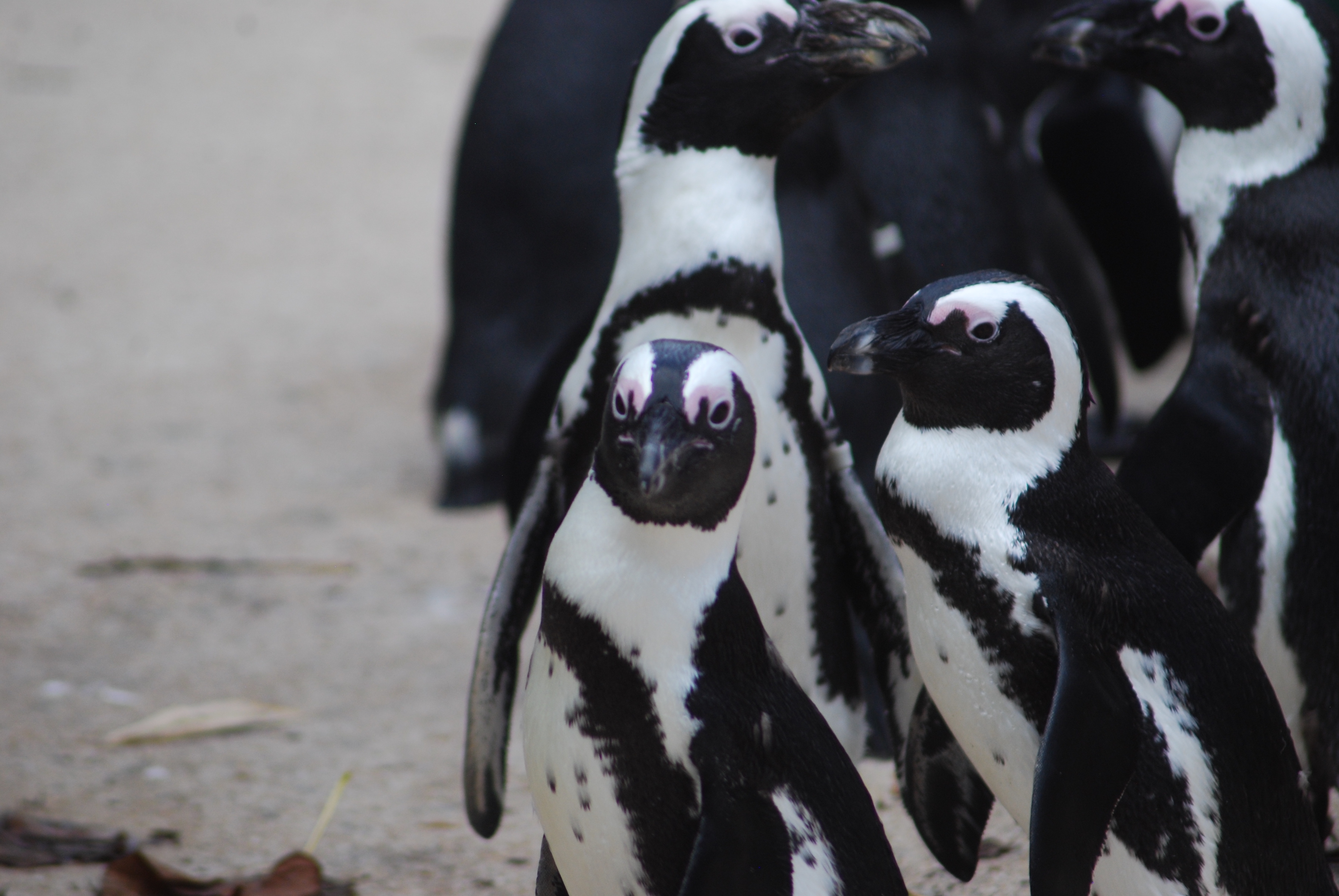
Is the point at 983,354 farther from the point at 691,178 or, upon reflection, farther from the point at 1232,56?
the point at 1232,56

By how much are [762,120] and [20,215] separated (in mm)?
4569

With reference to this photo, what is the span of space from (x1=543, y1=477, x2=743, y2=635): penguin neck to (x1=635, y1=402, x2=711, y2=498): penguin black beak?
2.8 inches

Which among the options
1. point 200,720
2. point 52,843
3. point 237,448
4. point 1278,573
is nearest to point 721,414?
point 1278,573

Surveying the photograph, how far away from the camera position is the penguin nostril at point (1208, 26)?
1.63 meters

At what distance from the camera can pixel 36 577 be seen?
9.36ft

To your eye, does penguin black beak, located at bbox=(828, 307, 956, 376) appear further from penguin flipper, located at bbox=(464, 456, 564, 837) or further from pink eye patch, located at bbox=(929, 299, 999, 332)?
penguin flipper, located at bbox=(464, 456, 564, 837)

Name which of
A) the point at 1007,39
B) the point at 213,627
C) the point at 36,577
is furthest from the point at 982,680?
the point at 1007,39

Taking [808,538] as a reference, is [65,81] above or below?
below

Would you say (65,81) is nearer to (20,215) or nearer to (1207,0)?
(20,215)

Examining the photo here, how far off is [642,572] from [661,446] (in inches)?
4.9

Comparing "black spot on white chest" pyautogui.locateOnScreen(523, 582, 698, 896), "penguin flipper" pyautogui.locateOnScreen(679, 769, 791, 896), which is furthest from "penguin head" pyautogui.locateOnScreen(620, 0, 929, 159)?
"penguin flipper" pyautogui.locateOnScreen(679, 769, 791, 896)

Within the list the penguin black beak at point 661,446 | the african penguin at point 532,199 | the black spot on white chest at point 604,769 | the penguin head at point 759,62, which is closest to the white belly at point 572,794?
the black spot on white chest at point 604,769

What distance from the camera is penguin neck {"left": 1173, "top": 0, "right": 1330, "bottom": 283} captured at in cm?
162

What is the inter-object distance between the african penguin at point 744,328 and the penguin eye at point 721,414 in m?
0.29
